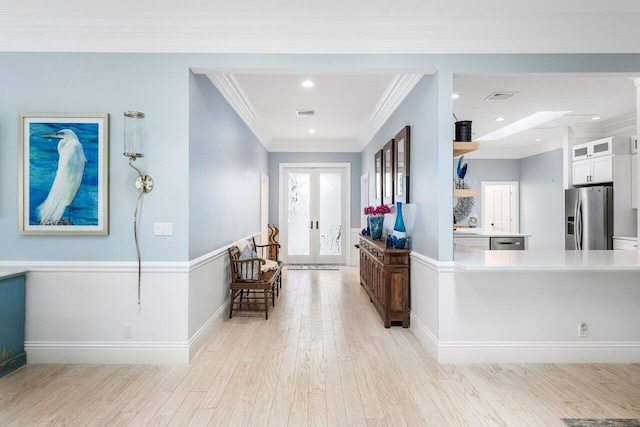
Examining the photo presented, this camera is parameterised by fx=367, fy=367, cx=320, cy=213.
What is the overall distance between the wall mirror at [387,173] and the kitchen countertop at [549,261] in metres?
1.74

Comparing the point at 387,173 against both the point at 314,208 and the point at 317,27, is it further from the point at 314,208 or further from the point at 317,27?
the point at 314,208

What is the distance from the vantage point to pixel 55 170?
296 cm

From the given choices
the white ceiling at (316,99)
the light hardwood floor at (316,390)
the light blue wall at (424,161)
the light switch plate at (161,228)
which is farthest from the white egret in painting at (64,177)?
the light blue wall at (424,161)

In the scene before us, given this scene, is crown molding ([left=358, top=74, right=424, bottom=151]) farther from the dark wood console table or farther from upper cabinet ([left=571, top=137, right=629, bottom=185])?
upper cabinet ([left=571, top=137, right=629, bottom=185])

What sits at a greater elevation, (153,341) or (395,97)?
(395,97)

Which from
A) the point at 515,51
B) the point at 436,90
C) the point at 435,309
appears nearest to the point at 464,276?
the point at 435,309

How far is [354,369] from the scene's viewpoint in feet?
9.62

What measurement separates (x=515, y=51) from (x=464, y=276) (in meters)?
1.92

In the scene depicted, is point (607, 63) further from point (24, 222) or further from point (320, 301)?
point (24, 222)

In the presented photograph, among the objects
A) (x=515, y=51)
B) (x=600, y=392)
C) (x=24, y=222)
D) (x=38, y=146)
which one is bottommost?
(x=600, y=392)

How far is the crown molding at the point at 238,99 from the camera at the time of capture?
12.6 feet

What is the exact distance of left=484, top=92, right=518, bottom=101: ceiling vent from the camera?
472cm

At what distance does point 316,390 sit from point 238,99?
3.54 metres

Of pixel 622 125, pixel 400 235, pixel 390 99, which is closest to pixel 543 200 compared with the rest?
pixel 622 125
